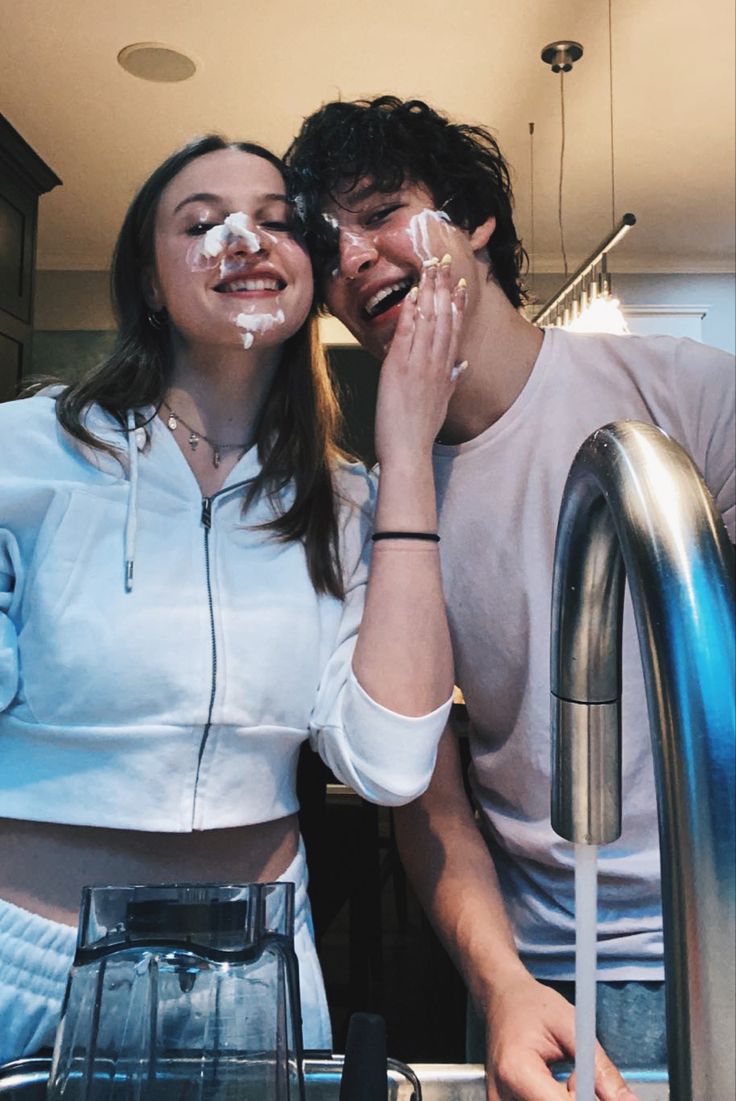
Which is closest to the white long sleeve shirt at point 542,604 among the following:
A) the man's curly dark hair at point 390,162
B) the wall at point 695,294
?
the man's curly dark hair at point 390,162

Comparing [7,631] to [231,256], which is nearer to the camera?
[7,631]

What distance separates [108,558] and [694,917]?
2.38ft

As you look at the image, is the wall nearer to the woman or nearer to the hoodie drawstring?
the woman

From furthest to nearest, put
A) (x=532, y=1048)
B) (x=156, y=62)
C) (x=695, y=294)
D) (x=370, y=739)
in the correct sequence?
(x=695, y=294), (x=156, y=62), (x=370, y=739), (x=532, y=1048)

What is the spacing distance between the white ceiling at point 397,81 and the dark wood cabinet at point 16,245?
247 millimetres

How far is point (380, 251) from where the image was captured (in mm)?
1033

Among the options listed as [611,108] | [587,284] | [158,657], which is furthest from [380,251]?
[611,108]

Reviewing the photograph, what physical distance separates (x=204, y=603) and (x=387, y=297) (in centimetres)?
44

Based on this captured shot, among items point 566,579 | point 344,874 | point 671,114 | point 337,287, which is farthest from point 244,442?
point 671,114

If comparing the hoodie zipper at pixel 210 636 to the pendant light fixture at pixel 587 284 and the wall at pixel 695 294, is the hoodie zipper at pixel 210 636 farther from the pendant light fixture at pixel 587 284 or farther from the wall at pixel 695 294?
the wall at pixel 695 294

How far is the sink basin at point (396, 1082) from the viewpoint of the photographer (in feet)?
1.66

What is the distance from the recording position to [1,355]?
3279mm

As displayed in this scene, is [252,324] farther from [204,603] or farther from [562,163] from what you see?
[562,163]

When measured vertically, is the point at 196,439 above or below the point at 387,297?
below
